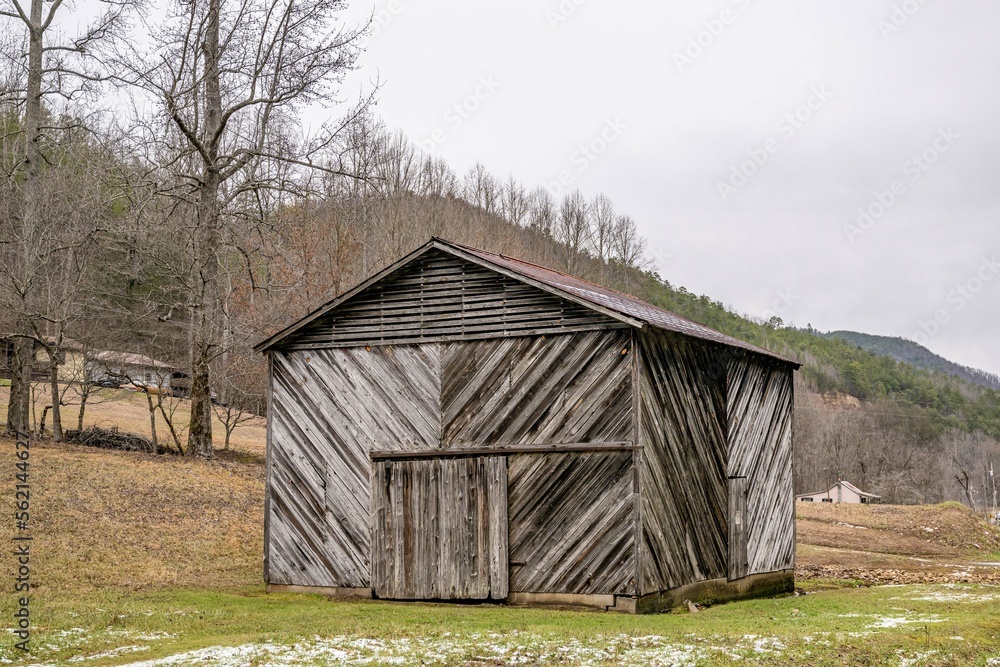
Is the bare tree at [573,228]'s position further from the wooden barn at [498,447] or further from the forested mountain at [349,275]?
the wooden barn at [498,447]

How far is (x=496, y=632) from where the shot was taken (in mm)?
13461

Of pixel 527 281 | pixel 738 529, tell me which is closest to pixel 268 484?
pixel 527 281

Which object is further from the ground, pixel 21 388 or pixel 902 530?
pixel 21 388

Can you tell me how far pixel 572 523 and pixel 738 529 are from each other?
497 centimetres

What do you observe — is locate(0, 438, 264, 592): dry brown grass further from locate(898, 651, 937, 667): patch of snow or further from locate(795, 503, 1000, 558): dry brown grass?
locate(795, 503, 1000, 558): dry brown grass

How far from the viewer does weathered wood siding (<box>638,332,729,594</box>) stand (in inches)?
642

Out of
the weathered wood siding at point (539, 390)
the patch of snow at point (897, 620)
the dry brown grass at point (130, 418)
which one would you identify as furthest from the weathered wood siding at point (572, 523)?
the dry brown grass at point (130, 418)

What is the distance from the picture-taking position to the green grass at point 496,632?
11.8 m

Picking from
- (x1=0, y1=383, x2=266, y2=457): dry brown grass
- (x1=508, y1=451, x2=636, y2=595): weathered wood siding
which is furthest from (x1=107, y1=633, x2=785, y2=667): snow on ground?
(x1=0, y1=383, x2=266, y2=457): dry brown grass

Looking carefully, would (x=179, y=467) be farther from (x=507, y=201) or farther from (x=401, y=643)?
(x=507, y=201)

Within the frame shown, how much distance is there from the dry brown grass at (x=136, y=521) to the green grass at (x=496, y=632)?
6.65ft

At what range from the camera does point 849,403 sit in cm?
11475

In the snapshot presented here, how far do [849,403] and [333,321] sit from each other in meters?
106

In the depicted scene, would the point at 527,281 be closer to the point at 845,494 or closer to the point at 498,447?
the point at 498,447
